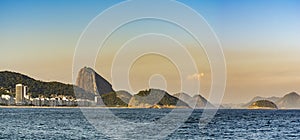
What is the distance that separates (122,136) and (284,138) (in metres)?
16.9

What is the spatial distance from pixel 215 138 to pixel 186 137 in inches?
115

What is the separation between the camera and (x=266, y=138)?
5216 centimetres

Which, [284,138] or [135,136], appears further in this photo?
[284,138]

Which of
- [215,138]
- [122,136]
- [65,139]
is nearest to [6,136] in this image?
[65,139]

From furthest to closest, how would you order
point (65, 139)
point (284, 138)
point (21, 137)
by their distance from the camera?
1. point (284, 138)
2. point (21, 137)
3. point (65, 139)

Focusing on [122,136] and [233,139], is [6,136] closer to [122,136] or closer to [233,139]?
[122,136]

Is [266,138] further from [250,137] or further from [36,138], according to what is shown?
[36,138]

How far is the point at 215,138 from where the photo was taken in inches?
1977

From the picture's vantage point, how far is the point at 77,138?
47188 mm

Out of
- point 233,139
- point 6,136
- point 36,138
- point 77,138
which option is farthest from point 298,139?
point 6,136

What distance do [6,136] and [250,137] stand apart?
23.9 meters

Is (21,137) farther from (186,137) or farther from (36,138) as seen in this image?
(186,137)

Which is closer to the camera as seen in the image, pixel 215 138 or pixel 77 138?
pixel 77 138

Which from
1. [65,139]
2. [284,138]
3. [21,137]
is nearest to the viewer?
[65,139]
